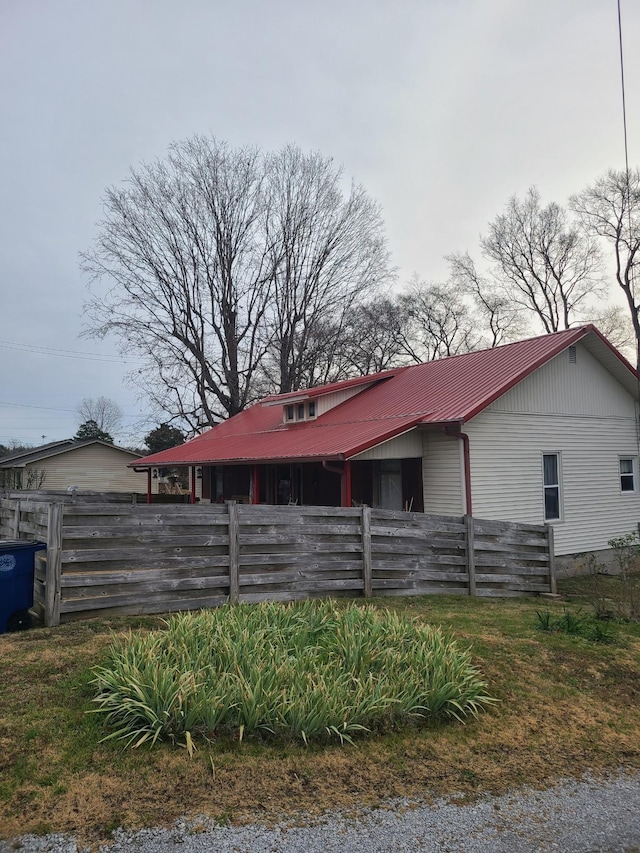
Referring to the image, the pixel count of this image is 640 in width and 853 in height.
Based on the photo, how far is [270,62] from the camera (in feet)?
48.4

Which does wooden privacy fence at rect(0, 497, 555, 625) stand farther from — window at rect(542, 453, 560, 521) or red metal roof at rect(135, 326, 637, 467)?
window at rect(542, 453, 560, 521)

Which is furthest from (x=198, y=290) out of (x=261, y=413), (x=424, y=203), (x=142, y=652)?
(x=142, y=652)

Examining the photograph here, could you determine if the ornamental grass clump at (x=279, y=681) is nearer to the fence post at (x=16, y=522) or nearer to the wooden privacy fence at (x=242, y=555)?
the wooden privacy fence at (x=242, y=555)

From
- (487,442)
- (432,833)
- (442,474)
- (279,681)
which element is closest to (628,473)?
(487,442)

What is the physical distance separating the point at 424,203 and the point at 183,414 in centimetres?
1960

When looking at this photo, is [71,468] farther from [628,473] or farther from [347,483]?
[628,473]

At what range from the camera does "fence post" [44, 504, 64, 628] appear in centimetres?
678

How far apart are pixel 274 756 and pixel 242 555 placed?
13.8 ft

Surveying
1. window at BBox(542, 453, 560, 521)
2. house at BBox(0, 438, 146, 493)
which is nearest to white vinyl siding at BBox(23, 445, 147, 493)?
house at BBox(0, 438, 146, 493)

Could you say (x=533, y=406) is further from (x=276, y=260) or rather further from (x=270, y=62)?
(x=276, y=260)

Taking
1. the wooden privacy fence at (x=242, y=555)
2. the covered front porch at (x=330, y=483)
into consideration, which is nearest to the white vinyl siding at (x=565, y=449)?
the covered front porch at (x=330, y=483)

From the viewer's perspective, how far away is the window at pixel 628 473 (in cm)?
1720

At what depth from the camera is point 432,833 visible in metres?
3.33

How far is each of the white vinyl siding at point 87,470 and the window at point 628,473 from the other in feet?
81.3
